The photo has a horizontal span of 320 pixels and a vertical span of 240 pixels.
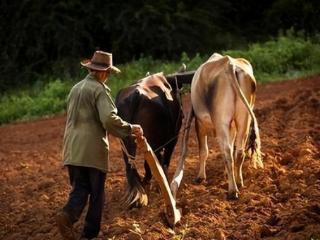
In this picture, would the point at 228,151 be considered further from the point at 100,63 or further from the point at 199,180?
the point at 100,63

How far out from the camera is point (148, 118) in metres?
8.27

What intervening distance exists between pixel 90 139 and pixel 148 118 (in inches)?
68.0

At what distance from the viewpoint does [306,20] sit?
920 inches

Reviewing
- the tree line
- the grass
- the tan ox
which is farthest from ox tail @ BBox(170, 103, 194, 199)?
the tree line

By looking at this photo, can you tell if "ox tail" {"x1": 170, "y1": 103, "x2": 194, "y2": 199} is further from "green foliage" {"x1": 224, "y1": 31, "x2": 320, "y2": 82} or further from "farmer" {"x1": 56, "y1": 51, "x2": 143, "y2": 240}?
"green foliage" {"x1": 224, "y1": 31, "x2": 320, "y2": 82}

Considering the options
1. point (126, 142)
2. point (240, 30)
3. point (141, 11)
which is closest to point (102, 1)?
point (141, 11)

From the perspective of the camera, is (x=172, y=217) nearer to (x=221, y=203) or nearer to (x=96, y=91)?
(x=221, y=203)

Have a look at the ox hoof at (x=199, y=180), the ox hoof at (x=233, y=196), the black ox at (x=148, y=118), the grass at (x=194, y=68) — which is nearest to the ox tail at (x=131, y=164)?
the black ox at (x=148, y=118)

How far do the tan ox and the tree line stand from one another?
13.7 meters

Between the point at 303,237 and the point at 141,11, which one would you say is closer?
the point at 303,237

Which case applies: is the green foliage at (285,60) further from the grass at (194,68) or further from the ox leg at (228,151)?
the ox leg at (228,151)

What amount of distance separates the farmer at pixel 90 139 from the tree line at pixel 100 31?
49.0ft

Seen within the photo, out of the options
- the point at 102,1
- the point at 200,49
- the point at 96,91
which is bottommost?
the point at 200,49

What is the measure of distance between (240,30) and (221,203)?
18.1m
